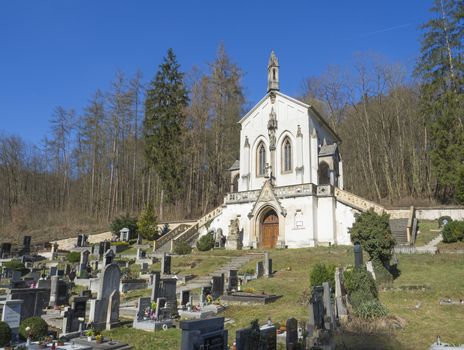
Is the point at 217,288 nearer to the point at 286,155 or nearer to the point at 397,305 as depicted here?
the point at 397,305

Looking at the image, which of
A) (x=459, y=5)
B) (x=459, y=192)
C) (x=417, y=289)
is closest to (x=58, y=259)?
(x=417, y=289)

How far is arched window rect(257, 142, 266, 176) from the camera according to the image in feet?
115

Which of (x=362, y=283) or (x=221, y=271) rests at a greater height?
(x=362, y=283)

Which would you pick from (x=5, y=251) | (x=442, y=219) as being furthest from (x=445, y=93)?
(x=5, y=251)

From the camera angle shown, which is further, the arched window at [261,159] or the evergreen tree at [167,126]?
the evergreen tree at [167,126]

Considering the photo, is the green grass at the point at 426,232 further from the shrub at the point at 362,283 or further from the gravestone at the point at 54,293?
the gravestone at the point at 54,293

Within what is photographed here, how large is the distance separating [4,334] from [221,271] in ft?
45.9

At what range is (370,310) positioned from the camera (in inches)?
444

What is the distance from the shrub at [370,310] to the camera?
11148 mm

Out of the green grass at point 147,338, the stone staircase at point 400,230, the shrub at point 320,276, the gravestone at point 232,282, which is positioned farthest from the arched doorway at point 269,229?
the green grass at point 147,338

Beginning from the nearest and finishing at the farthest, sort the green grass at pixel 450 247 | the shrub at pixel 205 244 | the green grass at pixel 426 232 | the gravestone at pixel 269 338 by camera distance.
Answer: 1. the gravestone at pixel 269 338
2. the green grass at pixel 450 247
3. the green grass at pixel 426 232
4. the shrub at pixel 205 244

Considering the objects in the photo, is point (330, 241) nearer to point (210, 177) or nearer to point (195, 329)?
point (210, 177)

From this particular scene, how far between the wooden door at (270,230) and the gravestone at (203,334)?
80.7 feet

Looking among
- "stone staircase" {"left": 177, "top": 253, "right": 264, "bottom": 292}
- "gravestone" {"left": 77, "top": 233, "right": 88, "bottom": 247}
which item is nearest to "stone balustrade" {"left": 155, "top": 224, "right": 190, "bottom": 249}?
"stone staircase" {"left": 177, "top": 253, "right": 264, "bottom": 292}
